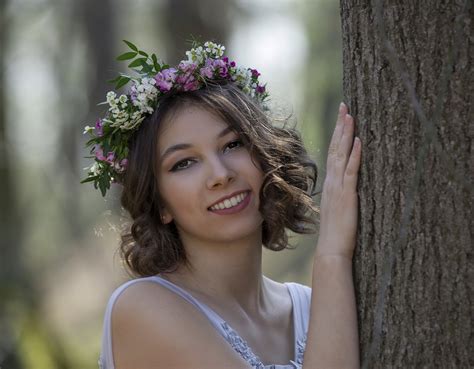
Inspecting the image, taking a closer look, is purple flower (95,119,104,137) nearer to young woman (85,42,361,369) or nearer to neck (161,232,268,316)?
young woman (85,42,361,369)

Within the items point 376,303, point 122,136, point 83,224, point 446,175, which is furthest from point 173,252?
point 83,224

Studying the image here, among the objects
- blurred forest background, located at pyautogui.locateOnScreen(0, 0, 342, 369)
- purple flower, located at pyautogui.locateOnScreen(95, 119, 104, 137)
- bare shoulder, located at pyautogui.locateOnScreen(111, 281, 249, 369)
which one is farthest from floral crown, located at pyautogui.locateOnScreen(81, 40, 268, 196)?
A: blurred forest background, located at pyautogui.locateOnScreen(0, 0, 342, 369)

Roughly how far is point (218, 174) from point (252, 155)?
0.21 meters

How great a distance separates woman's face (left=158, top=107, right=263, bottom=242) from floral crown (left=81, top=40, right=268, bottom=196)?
159 millimetres

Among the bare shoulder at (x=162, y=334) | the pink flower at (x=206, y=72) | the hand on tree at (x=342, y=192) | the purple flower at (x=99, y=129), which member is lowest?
the bare shoulder at (x=162, y=334)

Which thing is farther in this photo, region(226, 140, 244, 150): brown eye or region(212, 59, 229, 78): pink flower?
region(212, 59, 229, 78): pink flower

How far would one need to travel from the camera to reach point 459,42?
2.05 meters

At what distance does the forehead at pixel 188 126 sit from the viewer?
307 centimetres

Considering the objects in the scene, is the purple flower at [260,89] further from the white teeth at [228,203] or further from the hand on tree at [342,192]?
the hand on tree at [342,192]

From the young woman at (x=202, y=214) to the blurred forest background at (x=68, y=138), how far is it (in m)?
4.57

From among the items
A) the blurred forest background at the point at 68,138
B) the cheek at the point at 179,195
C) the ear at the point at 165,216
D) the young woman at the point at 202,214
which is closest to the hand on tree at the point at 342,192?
the young woman at the point at 202,214

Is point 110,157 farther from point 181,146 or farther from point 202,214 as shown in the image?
point 202,214

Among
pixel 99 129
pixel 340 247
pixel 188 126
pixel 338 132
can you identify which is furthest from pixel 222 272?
pixel 338 132

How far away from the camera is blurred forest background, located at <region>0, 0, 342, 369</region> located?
9367mm
